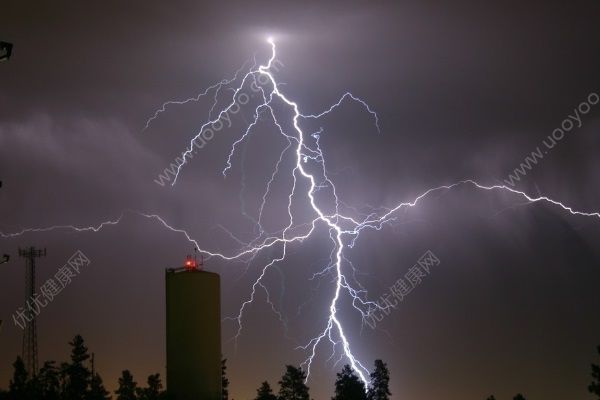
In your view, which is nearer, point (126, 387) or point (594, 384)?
point (594, 384)

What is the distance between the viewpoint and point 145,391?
53.5 m

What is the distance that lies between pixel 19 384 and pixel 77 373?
19.6 ft

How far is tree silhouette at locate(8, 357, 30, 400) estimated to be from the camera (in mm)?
41469

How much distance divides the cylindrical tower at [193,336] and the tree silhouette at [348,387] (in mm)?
8645

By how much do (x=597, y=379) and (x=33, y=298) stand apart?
2982 cm

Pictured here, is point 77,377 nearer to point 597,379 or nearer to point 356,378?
point 356,378

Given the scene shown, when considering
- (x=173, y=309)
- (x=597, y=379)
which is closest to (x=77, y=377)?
(x=173, y=309)

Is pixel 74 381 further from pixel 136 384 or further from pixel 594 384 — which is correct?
pixel 594 384

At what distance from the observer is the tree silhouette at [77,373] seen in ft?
161

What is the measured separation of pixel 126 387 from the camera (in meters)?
57.5

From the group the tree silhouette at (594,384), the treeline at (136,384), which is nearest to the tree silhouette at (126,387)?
the treeline at (136,384)

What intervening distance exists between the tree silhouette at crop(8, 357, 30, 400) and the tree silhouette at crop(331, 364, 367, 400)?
1704 cm

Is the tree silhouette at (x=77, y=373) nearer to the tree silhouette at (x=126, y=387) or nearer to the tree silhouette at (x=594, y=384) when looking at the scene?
the tree silhouette at (x=126, y=387)

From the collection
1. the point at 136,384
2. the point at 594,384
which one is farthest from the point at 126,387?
the point at 594,384
